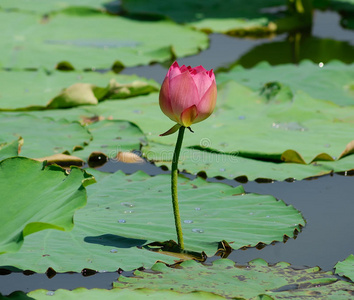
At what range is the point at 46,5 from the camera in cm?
435

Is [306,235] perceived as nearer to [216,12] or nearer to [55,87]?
[55,87]

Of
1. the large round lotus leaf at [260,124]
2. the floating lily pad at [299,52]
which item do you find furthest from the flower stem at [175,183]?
the floating lily pad at [299,52]

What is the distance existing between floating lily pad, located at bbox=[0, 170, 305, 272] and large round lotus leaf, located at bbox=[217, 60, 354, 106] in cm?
97

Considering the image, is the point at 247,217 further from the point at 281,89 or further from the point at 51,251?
the point at 281,89

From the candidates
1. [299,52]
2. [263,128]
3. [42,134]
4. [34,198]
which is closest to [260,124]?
[263,128]

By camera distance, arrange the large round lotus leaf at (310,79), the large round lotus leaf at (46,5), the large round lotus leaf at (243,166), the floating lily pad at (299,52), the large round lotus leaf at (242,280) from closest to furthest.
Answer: the large round lotus leaf at (242,280)
the large round lotus leaf at (243,166)
the large round lotus leaf at (310,79)
the floating lily pad at (299,52)
the large round lotus leaf at (46,5)

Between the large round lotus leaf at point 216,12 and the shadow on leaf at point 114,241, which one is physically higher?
the large round lotus leaf at point 216,12

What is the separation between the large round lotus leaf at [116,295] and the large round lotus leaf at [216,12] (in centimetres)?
300

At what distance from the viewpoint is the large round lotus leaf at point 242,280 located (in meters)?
1.24

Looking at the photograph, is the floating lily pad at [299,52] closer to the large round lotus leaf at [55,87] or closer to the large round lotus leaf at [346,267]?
the large round lotus leaf at [55,87]

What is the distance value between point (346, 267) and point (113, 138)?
1068mm

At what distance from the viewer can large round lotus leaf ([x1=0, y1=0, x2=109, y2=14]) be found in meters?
4.19

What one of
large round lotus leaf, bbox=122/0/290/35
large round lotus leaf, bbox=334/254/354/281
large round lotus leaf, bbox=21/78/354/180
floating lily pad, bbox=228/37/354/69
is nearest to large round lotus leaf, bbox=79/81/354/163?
large round lotus leaf, bbox=21/78/354/180

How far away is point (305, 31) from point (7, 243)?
135 inches
